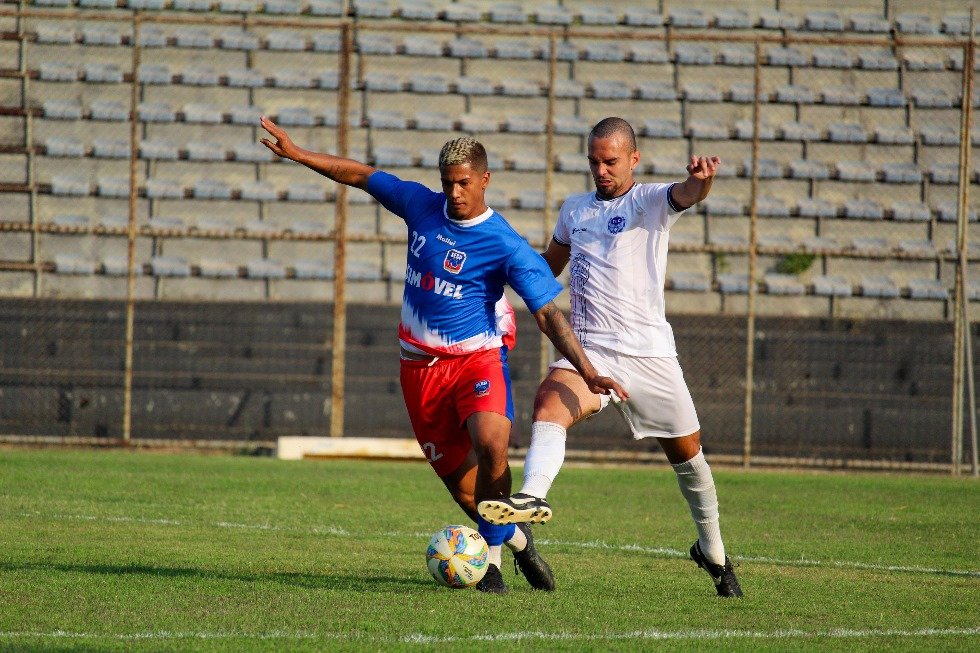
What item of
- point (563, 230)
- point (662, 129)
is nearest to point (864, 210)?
point (662, 129)

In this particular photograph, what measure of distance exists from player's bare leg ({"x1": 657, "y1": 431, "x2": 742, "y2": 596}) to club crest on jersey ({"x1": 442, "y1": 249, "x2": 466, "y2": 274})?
131 cm

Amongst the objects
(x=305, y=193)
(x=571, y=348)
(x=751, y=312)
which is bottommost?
(x=571, y=348)

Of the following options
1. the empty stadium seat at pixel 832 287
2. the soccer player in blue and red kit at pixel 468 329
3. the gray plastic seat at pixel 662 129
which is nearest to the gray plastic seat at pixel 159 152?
the gray plastic seat at pixel 662 129

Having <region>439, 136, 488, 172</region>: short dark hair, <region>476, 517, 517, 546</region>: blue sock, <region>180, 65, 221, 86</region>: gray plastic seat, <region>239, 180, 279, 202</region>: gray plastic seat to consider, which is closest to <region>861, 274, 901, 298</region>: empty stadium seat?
<region>239, 180, 279, 202</region>: gray plastic seat

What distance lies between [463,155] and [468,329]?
2.79 feet

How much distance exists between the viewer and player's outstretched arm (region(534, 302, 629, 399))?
232 inches

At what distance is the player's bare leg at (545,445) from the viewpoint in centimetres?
543

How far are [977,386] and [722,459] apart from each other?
338cm

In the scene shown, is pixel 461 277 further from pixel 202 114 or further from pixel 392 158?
pixel 202 114

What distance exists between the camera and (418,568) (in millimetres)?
6934

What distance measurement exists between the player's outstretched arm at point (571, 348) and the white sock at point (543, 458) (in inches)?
11.8

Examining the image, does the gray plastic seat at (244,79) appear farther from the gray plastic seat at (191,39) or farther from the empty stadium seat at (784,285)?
the empty stadium seat at (784,285)

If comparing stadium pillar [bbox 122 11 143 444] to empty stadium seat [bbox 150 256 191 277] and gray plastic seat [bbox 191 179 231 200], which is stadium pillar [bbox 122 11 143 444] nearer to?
empty stadium seat [bbox 150 256 191 277]

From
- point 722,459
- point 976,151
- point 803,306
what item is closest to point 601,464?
point 722,459
